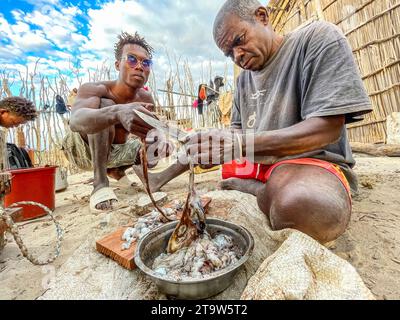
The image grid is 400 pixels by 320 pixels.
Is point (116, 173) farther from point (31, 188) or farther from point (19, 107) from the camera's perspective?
point (19, 107)

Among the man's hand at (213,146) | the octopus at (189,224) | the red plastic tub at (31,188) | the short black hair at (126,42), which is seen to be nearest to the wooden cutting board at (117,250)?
the octopus at (189,224)

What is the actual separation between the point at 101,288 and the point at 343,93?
Answer: 1.53 meters

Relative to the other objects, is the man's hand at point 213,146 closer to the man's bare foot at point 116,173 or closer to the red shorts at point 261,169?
the red shorts at point 261,169

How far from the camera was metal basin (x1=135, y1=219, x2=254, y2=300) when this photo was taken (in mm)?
887

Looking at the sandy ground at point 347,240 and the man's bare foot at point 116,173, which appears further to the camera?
the man's bare foot at point 116,173

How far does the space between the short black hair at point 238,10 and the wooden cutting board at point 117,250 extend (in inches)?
57.2

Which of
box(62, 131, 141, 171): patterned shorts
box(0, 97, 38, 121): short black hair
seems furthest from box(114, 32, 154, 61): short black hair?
box(0, 97, 38, 121): short black hair

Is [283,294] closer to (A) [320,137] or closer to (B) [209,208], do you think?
(A) [320,137]

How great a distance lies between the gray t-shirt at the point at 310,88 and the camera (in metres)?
1.18

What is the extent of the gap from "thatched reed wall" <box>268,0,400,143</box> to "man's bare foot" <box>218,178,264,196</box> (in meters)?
4.35

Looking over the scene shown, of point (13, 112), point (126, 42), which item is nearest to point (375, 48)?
point (126, 42)

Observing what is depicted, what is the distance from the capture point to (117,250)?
47.8 inches

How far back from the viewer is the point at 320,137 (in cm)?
120

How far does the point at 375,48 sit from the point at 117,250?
6037 mm
